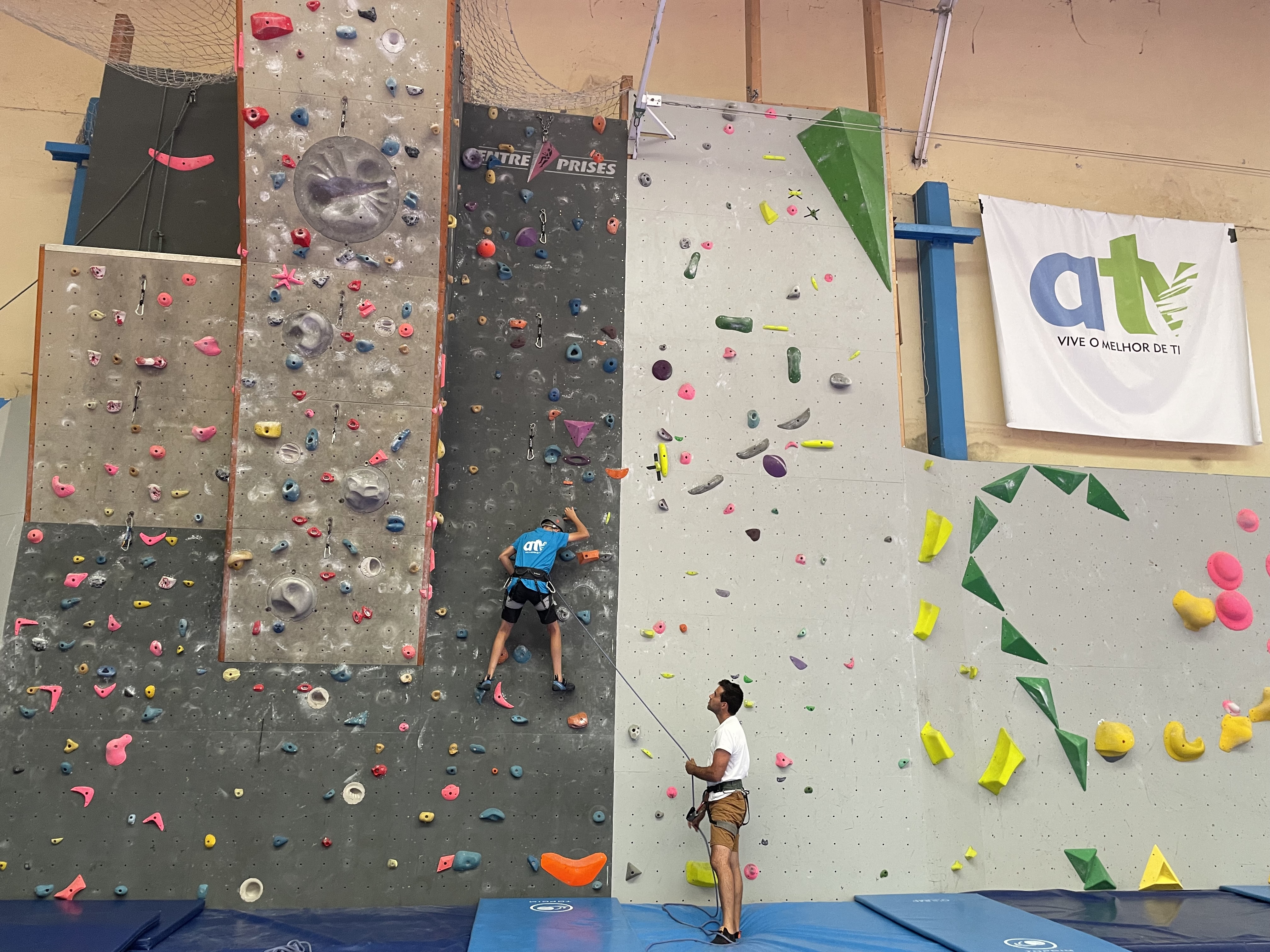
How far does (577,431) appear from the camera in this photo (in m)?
5.41

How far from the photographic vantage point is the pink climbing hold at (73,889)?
14.9 feet

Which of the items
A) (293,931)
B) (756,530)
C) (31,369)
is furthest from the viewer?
(31,369)

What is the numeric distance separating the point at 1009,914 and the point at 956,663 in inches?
54.4

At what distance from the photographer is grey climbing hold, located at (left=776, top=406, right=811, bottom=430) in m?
5.61

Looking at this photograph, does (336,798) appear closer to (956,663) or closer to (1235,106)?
(956,663)

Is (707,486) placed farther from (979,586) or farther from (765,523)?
(979,586)

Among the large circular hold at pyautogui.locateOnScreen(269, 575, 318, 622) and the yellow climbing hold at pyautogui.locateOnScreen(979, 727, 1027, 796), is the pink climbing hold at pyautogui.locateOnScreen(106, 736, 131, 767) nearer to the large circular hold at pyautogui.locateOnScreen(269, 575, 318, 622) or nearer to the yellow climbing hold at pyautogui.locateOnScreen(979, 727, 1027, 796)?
the large circular hold at pyautogui.locateOnScreen(269, 575, 318, 622)

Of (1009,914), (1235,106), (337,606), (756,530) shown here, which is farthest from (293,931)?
(1235,106)

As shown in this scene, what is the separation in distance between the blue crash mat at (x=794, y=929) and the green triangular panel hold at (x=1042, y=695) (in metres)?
1.63

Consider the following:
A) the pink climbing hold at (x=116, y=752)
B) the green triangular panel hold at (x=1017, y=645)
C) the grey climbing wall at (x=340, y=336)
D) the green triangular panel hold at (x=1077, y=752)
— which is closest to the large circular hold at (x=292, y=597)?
the grey climbing wall at (x=340, y=336)

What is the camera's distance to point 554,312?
554 cm

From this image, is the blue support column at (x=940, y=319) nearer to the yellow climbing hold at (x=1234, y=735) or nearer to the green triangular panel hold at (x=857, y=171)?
the green triangular panel hold at (x=857, y=171)

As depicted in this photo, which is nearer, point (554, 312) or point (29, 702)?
point (29, 702)

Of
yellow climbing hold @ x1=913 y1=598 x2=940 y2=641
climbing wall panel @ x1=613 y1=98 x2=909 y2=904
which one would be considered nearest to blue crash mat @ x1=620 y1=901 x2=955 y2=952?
climbing wall panel @ x1=613 y1=98 x2=909 y2=904
